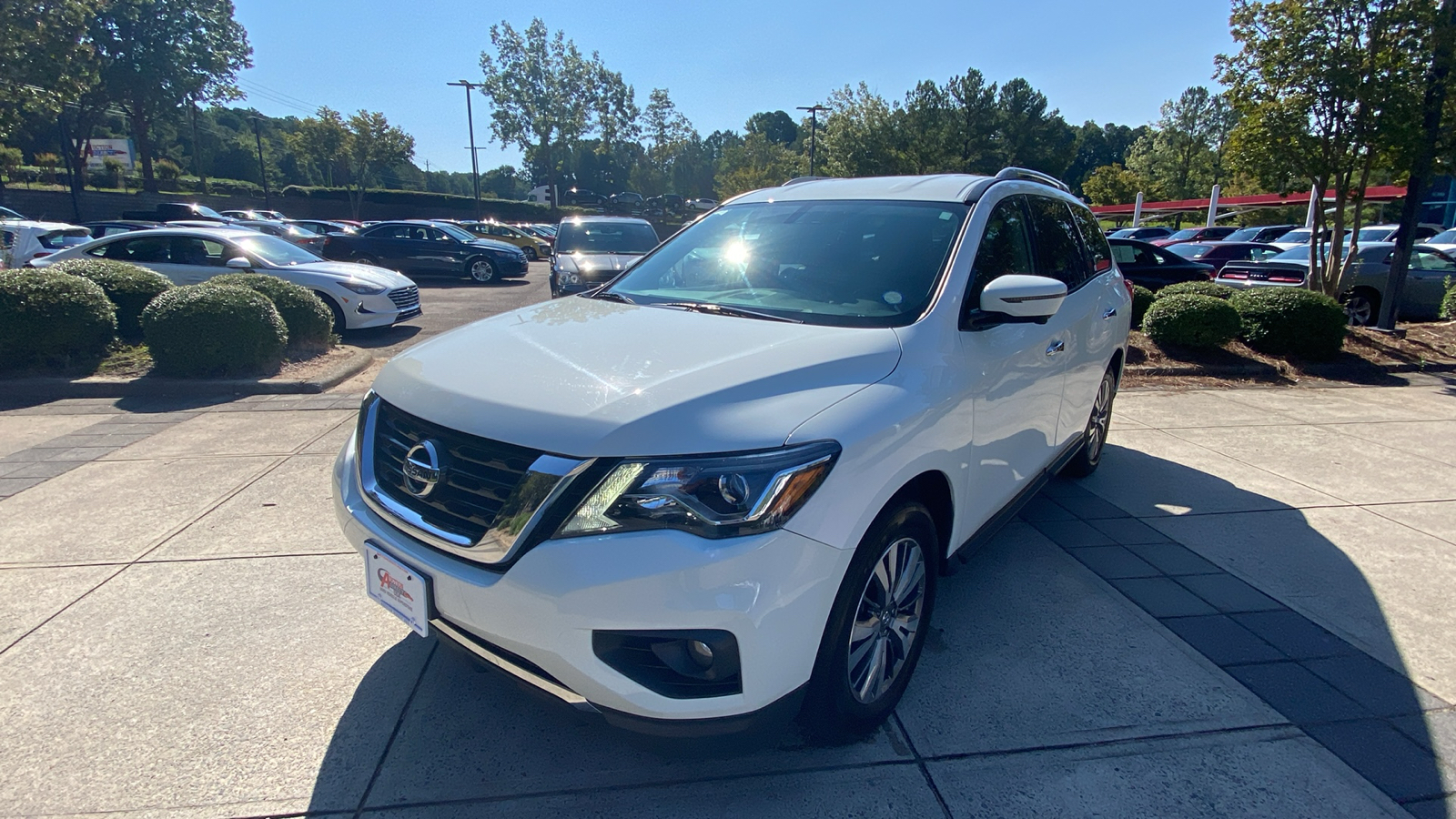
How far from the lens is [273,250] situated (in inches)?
417

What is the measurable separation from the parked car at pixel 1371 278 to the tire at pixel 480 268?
1552 cm

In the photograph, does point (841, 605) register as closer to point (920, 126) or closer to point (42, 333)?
point (42, 333)

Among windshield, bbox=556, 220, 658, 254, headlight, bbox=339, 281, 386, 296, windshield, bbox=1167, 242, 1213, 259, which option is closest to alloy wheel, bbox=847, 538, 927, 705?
headlight, bbox=339, 281, 386, 296

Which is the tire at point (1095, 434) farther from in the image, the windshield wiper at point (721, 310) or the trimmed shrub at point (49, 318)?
the trimmed shrub at point (49, 318)

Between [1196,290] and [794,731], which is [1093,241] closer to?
[794,731]

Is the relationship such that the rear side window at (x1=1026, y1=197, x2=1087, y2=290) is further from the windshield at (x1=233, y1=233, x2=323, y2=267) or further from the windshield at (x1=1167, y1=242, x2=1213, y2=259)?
the windshield at (x1=1167, y1=242, x2=1213, y2=259)

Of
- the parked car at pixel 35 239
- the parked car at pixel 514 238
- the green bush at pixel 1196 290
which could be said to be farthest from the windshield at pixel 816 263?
the parked car at pixel 514 238

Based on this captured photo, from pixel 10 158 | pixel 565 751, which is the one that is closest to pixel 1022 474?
pixel 565 751

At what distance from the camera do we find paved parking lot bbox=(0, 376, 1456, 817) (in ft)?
7.50

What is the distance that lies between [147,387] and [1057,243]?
774 centimetres

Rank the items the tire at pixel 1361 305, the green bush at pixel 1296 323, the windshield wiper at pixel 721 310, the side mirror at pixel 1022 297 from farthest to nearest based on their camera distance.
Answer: the tire at pixel 1361 305, the green bush at pixel 1296 323, the windshield wiper at pixel 721 310, the side mirror at pixel 1022 297

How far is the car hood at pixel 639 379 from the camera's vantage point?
1.95 metres

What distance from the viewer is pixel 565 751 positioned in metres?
2.44

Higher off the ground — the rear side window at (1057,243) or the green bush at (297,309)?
the rear side window at (1057,243)
